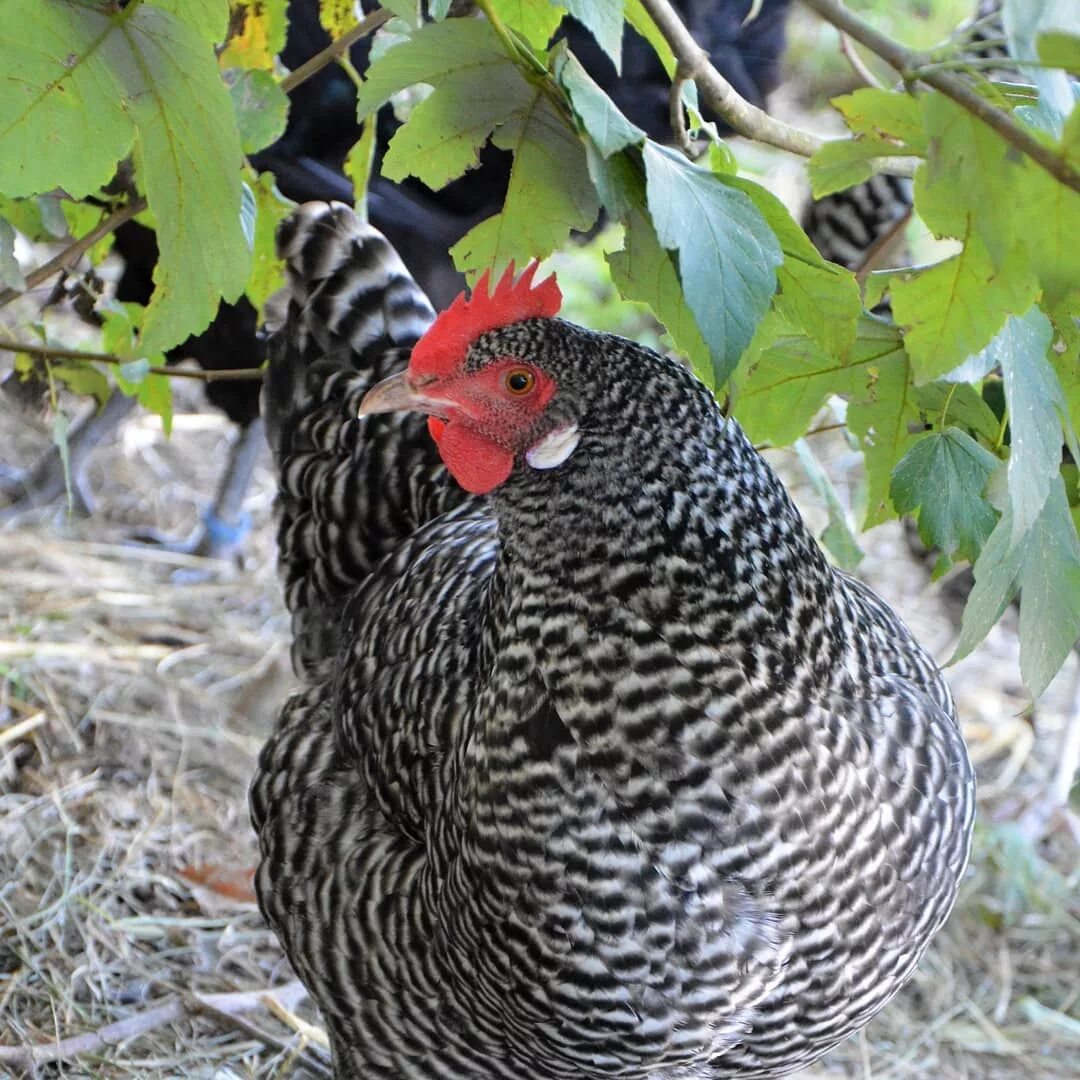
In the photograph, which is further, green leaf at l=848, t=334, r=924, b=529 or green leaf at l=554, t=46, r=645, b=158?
green leaf at l=848, t=334, r=924, b=529

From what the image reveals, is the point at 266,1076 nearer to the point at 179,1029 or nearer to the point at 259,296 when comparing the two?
the point at 179,1029

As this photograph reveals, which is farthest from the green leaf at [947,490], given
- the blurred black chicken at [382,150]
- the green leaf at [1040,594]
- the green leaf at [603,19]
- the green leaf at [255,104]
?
the blurred black chicken at [382,150]

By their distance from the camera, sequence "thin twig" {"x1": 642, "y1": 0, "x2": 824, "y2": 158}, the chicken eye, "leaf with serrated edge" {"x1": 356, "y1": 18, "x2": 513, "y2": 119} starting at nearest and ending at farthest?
1. "leaf with serrated edge" {"x1": 356, "y1": 18, "x2": 513, "y2": 119}
2. "thin twig" {"x1": 642, "y1": 0, "x2": 824, "y2": 158}
3. the chicken eye

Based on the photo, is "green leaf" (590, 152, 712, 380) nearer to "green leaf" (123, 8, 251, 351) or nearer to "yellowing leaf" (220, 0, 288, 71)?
"green leaf" (123, 8, 251, 351)

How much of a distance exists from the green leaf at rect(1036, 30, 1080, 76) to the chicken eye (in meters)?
0.63

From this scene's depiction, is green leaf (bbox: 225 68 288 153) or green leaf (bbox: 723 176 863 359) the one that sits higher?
green leaf (bbox: 723 176 863 359)

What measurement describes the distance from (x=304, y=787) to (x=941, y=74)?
1183mm

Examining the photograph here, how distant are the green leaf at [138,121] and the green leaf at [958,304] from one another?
454 mm

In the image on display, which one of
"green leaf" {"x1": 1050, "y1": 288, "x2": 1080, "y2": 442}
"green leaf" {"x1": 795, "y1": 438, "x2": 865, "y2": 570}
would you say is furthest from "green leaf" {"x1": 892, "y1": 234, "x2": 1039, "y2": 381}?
"green leaf" {"x1": 795, "y1": 438, "x2": 865, "y2": 570}

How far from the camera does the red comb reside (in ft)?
4.09

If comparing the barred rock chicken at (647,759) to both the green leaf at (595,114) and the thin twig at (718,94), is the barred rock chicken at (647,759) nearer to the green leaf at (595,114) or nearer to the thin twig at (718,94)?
the thin twig at (718,94)

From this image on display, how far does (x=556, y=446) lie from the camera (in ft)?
3.92

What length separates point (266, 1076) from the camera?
1881 mm

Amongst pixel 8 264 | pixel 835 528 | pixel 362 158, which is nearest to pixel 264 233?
pixel 362 158
